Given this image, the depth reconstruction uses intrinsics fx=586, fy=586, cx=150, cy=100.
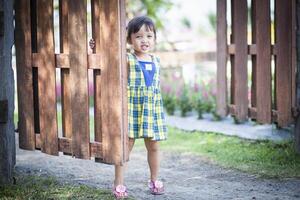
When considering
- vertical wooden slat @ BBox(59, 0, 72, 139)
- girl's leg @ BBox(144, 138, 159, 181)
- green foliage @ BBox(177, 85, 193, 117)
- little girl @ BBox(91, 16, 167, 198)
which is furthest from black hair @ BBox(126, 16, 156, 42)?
green foliage @ BBox(177, 85, 193, 117)

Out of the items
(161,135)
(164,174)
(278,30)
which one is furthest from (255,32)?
(161,135)

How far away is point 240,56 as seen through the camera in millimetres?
6695

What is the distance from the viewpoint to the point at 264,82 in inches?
247

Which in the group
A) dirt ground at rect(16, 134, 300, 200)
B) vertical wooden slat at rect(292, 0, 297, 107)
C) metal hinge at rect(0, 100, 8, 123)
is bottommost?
dirt ground at rect(16, 134, 300, 200)

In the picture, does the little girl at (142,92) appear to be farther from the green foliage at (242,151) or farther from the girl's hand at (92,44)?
the green foliage at (242,151)

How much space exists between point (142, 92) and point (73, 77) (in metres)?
0.59

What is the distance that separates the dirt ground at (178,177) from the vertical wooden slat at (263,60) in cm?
88

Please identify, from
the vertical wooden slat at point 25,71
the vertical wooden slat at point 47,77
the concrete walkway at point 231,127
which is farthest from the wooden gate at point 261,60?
the vertical wooden slat at point 25,71

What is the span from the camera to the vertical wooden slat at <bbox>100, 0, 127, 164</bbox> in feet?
13.9

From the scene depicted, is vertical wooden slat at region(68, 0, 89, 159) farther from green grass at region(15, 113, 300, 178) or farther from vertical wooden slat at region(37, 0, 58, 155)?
green grass at region(15, 113, 300, 178)

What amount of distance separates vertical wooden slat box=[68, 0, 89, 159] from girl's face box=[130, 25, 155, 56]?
39cm

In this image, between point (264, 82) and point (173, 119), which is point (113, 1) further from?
point (173, 119)

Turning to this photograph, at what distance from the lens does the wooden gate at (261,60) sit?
5980 mm

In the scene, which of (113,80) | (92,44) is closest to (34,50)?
(92,44)
